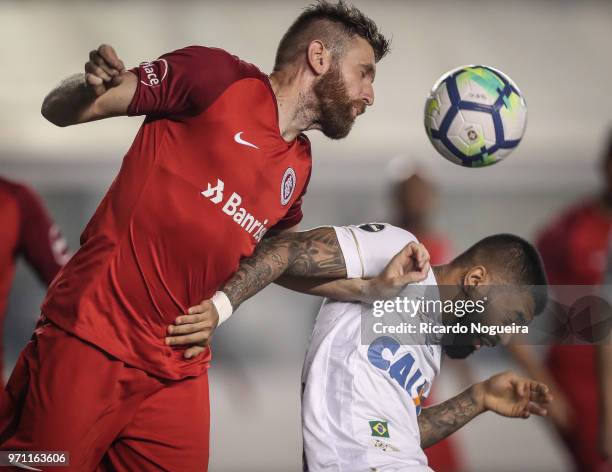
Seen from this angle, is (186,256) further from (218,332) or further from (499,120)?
(218,332)

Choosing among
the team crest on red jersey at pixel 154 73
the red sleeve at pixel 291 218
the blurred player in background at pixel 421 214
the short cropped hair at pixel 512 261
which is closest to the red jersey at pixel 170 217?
the team crest on red jersey at pixel 154 73

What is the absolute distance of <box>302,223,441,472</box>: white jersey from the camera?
291cm

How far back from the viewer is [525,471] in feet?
21.4

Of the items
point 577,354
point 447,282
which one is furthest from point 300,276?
point 577,354

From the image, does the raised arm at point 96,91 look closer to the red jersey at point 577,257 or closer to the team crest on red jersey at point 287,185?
the team crest on red jersey at point 287,185

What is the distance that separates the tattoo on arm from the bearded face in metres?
0.43

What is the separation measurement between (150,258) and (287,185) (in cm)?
56

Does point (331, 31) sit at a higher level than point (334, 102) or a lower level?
higher

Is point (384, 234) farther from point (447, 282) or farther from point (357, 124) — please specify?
point (357, 124)

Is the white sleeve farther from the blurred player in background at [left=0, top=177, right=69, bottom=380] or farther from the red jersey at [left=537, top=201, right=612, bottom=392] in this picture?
the red jersey at [left=537, top=201, right=612, bottom=392]

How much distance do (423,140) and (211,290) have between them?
32.4 feet

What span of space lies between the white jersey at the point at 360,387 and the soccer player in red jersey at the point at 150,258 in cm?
37

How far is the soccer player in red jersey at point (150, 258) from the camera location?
287 centimetres

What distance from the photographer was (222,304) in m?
3.03
